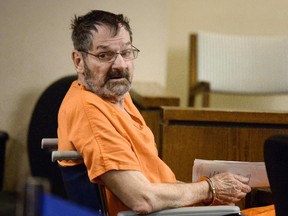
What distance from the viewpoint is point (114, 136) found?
1.71 meters

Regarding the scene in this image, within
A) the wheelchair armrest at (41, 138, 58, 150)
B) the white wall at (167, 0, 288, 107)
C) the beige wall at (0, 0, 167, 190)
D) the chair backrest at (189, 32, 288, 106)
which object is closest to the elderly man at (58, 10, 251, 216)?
the wheelchair armrest at (41, 138, 58, 150)

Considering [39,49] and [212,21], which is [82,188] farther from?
[212,21]

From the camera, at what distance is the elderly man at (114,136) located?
1.64 meters

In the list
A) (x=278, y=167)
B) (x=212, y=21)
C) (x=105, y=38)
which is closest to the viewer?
(x=278, y=167)

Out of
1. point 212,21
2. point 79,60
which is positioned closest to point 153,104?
point 79,60

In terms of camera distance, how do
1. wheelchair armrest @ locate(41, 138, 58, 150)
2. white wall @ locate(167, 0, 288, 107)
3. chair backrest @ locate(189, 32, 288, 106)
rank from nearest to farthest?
1. wheelchair armrest @ locate(41, 138, 58, 150)
2. chair backrest @ locate(189, 32, 288, 106)
3. white wall @ locate(167, 0, 288, 107)

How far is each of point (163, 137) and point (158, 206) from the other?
2.28 feet

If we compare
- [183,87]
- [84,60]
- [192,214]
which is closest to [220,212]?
[192,214]

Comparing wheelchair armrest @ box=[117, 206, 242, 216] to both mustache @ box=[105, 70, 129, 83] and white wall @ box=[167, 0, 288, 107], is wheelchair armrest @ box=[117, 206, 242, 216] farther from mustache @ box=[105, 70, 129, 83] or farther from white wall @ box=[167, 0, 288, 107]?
white wall @ box=[167, 0, 288, 107]

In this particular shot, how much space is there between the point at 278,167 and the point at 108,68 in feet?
2.44

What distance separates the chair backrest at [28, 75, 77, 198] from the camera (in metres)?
3.22

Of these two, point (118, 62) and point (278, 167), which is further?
point (118, 62)

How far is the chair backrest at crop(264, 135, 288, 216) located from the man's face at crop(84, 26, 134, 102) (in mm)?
667

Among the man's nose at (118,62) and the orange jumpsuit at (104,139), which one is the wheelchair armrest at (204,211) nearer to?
the orange jumpsuit at (104,139)
